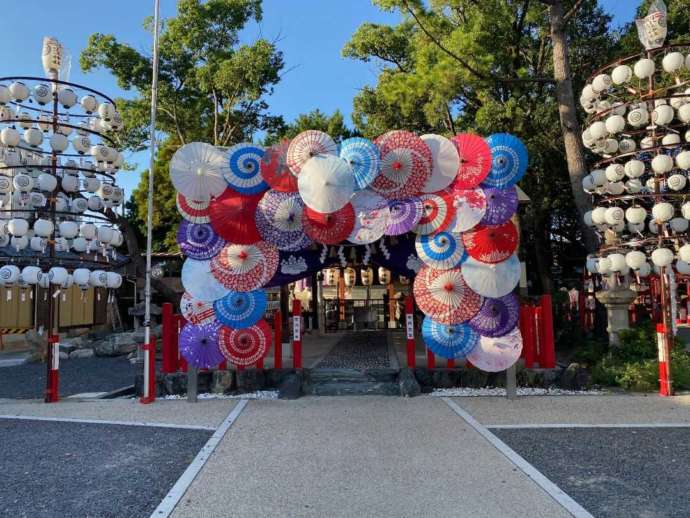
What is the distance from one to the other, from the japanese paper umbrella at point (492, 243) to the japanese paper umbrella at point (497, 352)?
117 centimetres

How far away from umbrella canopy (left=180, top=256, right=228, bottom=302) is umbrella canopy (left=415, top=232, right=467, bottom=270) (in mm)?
3103

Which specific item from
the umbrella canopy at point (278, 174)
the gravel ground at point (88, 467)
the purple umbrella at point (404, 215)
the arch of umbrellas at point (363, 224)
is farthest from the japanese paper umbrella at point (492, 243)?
the gravel ground at point (88, 467)

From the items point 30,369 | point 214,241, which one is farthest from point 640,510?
point 30,369

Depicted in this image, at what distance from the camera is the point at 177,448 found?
19.3 feet

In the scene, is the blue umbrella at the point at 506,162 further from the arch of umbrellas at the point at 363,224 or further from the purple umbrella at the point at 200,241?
the purple umbrella at the point at 200,241

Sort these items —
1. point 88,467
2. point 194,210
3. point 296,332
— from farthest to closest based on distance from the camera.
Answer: point 296,332 → point 194,210 → point 88,467

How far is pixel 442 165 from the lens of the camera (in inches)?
330

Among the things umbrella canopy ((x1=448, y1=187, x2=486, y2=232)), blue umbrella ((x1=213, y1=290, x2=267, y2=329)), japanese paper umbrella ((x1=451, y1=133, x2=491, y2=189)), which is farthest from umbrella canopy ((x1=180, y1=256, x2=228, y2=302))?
japanese paper umbrella ((x1=451, y1=133, x2=491, y2=189))

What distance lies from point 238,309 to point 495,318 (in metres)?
3.88

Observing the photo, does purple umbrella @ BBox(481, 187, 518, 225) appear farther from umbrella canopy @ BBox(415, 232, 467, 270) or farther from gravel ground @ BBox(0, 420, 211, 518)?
gravel ground @ BBox(0, 420, 211, 518)

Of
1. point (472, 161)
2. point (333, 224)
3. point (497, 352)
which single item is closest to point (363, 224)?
point (333, 224)

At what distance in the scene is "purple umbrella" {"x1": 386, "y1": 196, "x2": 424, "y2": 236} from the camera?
27.2 feet

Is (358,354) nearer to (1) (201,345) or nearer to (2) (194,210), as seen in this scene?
(1) (201,345)

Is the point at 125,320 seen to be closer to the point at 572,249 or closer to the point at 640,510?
the point at 572,249
